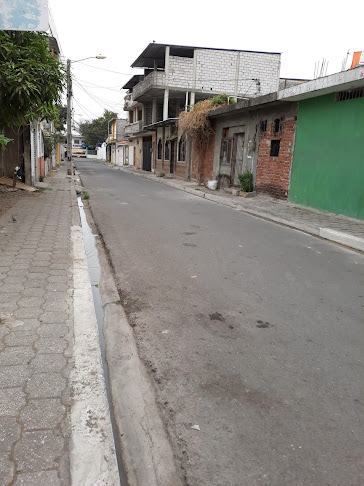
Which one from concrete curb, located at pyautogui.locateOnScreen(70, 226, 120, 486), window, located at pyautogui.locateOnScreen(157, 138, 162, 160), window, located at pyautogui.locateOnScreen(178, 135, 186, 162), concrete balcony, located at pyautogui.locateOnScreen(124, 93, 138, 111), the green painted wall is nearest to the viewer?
concrete curb, located at pyautogui.locateOnScreen(70, 226, 120, 486)

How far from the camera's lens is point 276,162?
13141mm

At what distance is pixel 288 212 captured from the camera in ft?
35.8

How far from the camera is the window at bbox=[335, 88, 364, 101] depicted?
30.4 feet

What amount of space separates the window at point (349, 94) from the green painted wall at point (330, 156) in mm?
105

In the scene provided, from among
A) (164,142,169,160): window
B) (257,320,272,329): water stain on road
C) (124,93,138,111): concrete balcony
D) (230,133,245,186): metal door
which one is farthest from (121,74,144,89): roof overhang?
(257,320,272,329): water stain on road

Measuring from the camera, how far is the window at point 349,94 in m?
9.26

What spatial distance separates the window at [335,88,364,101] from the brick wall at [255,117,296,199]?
87.9 inches

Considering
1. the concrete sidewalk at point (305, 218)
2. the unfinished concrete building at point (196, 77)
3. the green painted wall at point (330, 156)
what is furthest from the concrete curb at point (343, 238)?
the unfinished concrete building at point (196, 77)

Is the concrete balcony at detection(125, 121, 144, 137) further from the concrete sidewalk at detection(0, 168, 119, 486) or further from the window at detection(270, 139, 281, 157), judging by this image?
the concrete sidewalk at detection(0, 168, 119, 486)

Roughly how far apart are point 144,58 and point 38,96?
2515 centimetres

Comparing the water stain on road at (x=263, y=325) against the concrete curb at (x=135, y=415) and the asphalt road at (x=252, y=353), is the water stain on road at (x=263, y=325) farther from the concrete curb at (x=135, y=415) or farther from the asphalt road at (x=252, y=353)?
the concrete curb at (x=135, y=415)

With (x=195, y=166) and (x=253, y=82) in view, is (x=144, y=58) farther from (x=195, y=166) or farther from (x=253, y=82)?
(x=195, y=166)

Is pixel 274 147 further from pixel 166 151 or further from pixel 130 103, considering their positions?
pixel 130 103

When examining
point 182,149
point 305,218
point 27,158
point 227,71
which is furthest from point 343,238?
point 227,71
